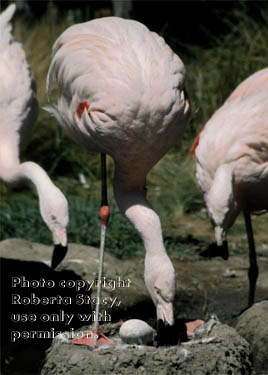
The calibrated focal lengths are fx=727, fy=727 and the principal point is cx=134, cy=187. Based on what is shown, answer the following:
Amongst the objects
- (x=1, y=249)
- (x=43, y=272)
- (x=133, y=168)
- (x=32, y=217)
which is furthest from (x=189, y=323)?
(x=32, y=217)

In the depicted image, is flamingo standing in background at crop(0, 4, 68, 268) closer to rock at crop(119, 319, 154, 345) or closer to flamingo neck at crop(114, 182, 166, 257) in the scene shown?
flamingo neck at crop(114, 182, 166, 257)

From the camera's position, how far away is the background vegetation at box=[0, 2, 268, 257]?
307 inches

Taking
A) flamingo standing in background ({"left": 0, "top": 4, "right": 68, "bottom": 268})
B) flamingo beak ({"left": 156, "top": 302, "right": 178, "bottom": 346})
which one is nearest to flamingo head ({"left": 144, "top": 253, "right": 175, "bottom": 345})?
flamingo beak ({"left": 156, "top": 302, "right": 178, "bottom": 346})

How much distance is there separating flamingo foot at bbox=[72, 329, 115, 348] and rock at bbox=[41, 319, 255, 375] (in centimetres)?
32

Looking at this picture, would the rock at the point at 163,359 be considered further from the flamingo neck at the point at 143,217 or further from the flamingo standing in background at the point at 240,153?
the flamingo standing in background at the point at 240,153

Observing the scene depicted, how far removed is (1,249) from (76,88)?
6.32ft

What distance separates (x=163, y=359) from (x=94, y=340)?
0.79 m

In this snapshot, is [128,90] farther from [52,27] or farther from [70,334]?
[52,27]

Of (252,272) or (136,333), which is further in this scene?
(252,272)

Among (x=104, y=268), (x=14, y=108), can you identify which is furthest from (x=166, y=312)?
(x=14, y=108)

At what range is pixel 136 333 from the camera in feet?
15.5

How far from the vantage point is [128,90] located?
5.09 metres

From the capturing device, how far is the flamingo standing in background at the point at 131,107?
16.5 feet

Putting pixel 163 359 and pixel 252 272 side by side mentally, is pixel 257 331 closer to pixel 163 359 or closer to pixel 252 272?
pixel 163 359
